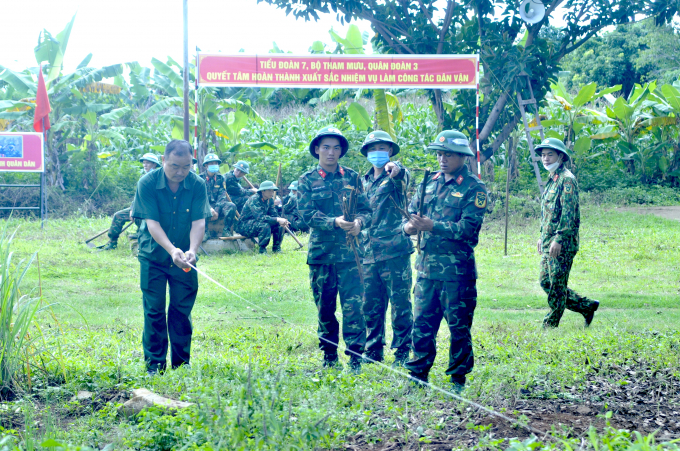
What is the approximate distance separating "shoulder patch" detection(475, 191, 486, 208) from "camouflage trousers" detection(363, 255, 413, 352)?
106 centimetres

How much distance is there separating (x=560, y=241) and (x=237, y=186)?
862cm

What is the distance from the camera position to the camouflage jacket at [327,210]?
5.13 metres

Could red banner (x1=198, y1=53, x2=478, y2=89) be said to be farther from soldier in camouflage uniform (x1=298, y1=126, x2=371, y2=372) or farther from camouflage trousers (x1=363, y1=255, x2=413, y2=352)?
camouflage trousers (x1=363, y1=255, x2=413, y2=352)

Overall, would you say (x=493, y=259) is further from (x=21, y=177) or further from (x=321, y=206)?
(x=21, y=177)

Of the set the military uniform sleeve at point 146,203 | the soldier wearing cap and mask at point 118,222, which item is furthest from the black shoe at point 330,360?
the soldier wearing cap and mask at point 118,222

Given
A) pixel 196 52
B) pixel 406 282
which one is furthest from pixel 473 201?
pixel 196 52

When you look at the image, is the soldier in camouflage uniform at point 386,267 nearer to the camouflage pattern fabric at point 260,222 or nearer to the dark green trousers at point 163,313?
the dark green trousers at point 163,313

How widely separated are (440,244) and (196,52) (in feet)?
26.5

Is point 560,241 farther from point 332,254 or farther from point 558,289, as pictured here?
point 332,254

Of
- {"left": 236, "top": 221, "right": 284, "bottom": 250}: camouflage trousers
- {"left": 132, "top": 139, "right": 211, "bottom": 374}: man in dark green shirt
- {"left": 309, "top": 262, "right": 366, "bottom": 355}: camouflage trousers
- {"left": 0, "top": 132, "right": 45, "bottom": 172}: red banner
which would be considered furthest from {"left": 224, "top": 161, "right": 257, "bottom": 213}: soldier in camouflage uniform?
{"left": 309, "top": 262, "right": 366, "bottom": 355}: camouflage trousers

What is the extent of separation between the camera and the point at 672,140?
59.3ft

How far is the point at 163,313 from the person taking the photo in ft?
16.1

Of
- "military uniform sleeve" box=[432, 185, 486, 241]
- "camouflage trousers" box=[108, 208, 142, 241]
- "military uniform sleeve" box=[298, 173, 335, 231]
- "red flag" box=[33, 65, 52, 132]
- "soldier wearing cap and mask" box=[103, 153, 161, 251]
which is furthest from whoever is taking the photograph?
"red flag" box=[33, 65, 52, 132]

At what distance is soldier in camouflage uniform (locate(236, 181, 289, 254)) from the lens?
12.4 meters
